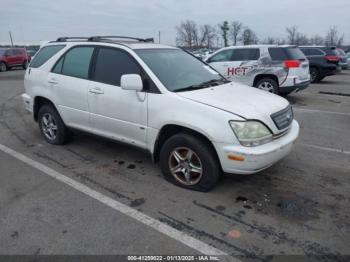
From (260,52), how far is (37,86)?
682 centimetres

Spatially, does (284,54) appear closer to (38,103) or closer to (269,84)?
(269,84)

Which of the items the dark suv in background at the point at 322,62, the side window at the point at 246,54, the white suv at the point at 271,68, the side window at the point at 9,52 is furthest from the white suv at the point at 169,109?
the side window at the point at 9,52

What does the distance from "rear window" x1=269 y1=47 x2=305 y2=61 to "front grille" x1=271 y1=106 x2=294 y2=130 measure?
5.82m

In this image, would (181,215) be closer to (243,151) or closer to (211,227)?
(211,227)

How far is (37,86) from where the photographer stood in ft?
17.8

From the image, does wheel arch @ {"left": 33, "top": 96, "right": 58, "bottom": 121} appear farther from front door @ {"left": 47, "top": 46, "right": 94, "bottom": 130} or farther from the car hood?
the car hood

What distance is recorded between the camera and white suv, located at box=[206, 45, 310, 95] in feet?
30.1

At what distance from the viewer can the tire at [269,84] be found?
9.36m

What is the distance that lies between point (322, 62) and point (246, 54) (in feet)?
20.7

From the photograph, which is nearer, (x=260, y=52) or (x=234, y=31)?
(x=260, y=52)

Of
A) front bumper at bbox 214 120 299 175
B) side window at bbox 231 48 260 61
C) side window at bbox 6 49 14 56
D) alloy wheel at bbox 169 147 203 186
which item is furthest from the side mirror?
side window at bbox 6 49 14 56

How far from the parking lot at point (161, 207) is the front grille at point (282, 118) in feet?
2.59

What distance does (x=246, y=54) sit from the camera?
10016 millimetres

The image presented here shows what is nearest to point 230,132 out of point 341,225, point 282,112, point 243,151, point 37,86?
point 243,151
